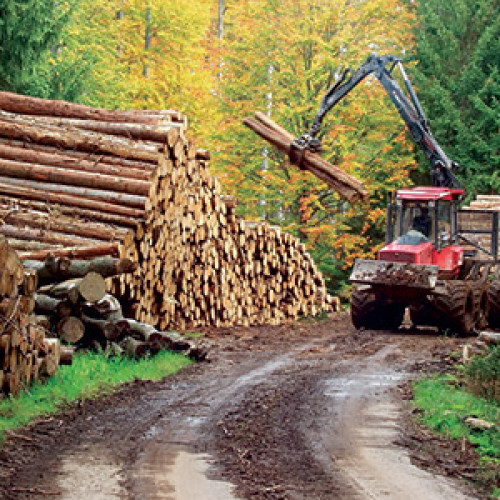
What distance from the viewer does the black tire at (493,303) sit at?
1892 cm

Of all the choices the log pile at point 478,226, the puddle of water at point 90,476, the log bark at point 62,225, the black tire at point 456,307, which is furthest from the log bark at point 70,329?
the log pile at point 478,226

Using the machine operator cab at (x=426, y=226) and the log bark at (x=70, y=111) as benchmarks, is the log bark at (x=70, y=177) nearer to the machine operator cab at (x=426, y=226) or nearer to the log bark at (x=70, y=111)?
the log bark at (x=70, y=111)

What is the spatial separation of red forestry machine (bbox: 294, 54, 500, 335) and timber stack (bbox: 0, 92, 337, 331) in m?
2.93

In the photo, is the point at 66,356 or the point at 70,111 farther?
the point at 70,111

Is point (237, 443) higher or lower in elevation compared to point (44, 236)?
lower

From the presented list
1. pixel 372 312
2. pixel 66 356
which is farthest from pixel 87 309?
pixel 372 312

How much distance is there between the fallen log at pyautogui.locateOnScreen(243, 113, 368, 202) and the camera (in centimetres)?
1816

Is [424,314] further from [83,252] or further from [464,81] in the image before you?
[464,81]

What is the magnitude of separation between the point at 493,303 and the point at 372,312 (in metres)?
2.66

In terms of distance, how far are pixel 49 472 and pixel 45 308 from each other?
17.3 feet

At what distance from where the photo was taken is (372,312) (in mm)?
18953

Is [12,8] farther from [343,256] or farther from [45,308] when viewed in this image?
[343,256]

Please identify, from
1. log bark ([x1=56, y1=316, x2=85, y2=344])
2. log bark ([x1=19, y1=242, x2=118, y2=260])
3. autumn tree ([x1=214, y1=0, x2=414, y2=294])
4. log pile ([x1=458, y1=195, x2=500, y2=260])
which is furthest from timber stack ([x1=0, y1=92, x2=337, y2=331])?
autumn tree ([x1=214, y1=0, x2=414, y2=294])

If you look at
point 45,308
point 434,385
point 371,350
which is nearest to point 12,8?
point 45,308
